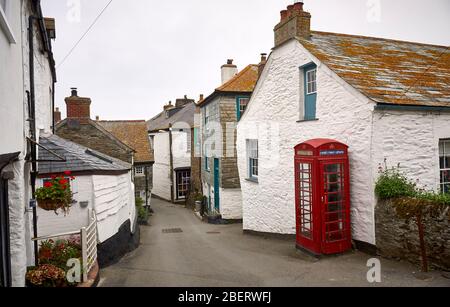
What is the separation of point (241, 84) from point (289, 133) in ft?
28.0

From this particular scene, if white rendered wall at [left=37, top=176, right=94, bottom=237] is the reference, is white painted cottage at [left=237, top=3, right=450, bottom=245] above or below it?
above

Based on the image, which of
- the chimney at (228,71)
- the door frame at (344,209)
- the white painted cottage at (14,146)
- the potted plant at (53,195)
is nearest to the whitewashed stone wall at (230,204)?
the chimney at (228,71)

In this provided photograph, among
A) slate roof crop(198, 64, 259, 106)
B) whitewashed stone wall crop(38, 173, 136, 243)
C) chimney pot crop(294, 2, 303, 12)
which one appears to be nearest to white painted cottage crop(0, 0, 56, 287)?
whitewashed stone wall crop(38, 173, 136, 243)

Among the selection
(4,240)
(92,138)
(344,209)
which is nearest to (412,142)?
(344,209)

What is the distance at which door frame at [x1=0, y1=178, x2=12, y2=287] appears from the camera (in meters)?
5.46

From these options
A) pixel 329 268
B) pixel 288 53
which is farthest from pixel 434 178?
pixel 288 53

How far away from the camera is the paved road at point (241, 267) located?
7082mm

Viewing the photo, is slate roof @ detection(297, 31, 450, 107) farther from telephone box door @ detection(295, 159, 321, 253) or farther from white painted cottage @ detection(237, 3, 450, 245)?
telephone box door @ detection(295, 159, 321, 253)

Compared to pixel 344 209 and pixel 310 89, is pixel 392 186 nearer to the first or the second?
pixel 344 209

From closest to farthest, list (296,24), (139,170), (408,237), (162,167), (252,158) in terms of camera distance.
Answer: (408,237), (296,24), (252,158), (139,170), (162,167)

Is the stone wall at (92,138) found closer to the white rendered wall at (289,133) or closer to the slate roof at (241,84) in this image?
the slate roof at (241,84)

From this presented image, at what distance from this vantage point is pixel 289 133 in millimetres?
11414

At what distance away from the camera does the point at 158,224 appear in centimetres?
2002

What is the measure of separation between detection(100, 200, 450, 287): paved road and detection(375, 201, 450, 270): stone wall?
26 centimetres
